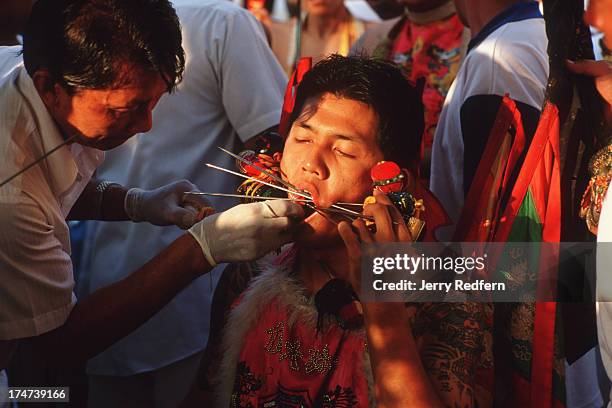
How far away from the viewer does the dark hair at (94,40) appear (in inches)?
69.5

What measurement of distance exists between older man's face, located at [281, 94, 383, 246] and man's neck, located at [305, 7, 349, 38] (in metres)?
2.38

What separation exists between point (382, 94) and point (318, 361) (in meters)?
0.67

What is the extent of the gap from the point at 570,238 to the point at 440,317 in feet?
1.32

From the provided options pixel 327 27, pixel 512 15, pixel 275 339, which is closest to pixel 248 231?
pixel 275 339

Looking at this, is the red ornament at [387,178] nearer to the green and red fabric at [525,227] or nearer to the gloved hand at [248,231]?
the gloved hand at [248,231]

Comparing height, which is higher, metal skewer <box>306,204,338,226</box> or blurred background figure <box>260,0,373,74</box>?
metal skewer <box>306,204,338,226</box>

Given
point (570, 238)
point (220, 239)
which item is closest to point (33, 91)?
point (220, 239)

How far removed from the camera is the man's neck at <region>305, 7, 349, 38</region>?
13.9ft

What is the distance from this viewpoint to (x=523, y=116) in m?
2.20

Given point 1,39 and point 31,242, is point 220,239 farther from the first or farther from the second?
point 1,39

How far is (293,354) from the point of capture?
1847 mm

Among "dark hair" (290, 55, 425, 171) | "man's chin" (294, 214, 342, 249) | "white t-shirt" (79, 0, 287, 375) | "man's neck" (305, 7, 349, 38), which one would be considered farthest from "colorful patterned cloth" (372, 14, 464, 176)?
"man's chin" (294, 214, 342, 249)

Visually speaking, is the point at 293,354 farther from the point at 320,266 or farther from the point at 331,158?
the point at 331,158

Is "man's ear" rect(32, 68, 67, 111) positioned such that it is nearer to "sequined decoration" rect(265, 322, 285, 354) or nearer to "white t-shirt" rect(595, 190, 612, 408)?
"sequined decoration" rect(265, 322, 285, 354)
